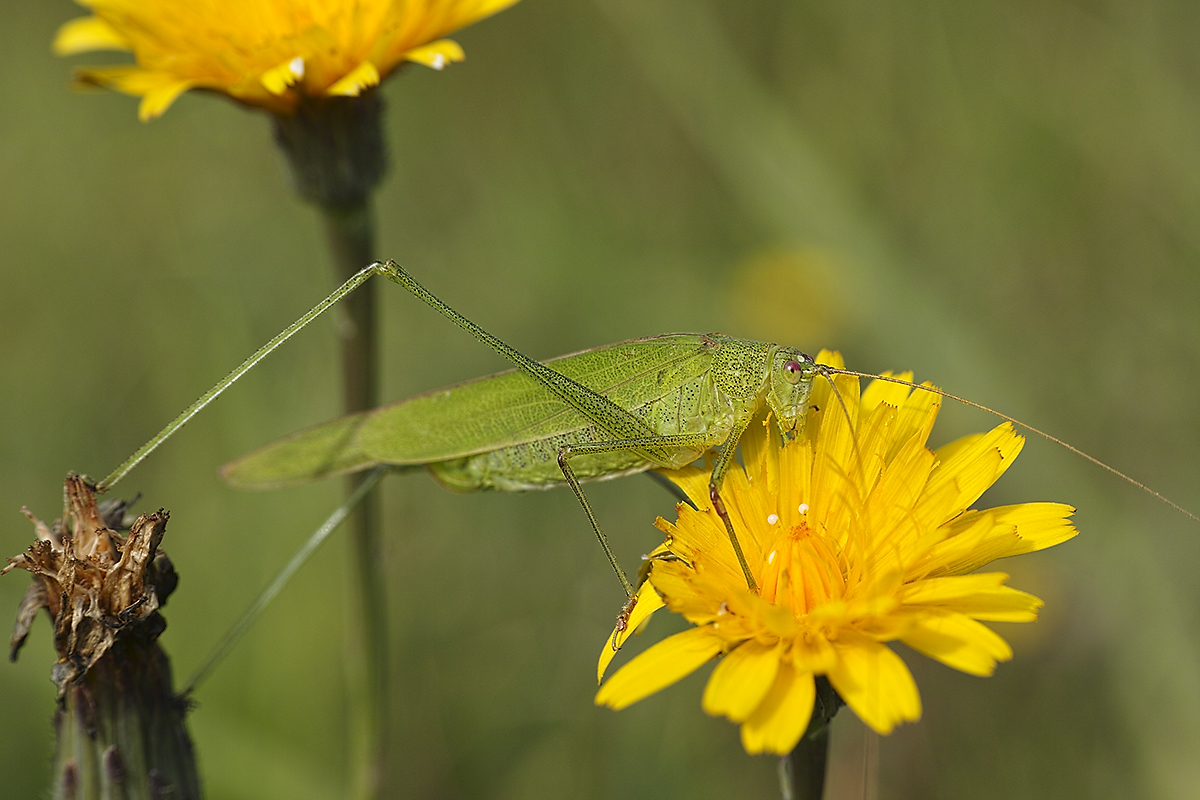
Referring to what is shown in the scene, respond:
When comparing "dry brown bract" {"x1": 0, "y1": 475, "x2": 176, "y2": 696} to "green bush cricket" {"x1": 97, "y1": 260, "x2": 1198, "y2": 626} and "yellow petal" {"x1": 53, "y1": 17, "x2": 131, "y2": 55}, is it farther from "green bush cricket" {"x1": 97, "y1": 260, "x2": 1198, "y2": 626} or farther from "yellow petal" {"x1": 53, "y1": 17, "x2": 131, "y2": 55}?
"yellow petal" {"x1": 53, "y1": 17, "x2": 131, "y2": 55}

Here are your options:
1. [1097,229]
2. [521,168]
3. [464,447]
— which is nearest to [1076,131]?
[1097,229]

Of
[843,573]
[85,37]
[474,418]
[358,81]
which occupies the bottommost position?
[843,573]

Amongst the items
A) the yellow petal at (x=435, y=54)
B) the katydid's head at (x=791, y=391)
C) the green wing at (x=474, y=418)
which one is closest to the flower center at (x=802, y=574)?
the katydid's head at (x=791, y=391)

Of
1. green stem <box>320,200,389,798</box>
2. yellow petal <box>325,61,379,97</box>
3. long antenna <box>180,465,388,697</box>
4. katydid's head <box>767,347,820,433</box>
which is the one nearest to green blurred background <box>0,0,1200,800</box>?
green stem <box>320,200,389,798</box>

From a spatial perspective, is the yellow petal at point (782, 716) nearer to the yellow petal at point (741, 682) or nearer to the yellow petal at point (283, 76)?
the yellow petal at point (741, 682)

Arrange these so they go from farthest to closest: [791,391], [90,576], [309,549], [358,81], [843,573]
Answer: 1. [309,549]
2. [791,391]
3. [358,81]
4. [843,573]
5. [90,576]

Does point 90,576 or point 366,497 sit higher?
point 366,497

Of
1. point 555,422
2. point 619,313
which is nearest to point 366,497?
point 555,422

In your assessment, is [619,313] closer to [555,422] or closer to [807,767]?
[555,422]
